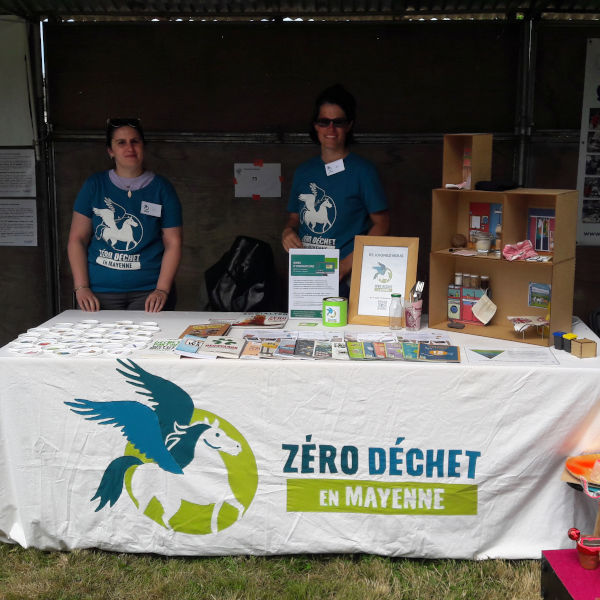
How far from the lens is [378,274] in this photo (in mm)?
3498

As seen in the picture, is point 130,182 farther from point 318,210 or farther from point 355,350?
point 355,350

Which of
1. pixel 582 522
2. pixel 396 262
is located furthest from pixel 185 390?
pixel 582 522

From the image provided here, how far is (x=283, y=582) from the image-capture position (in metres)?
2.83

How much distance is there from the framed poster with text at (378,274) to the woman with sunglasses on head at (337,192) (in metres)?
0.39

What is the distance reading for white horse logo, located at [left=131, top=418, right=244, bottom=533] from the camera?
2916 mm

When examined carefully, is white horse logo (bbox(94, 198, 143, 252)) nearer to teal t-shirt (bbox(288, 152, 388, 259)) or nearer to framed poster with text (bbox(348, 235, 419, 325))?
teal t-shirt (bbox(288, 152, 388, 259))

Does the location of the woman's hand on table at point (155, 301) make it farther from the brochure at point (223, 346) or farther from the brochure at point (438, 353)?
the brochure at point (438, 353)

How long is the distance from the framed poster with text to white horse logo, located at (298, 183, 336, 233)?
0.50 metres

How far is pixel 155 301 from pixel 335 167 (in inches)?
44.7

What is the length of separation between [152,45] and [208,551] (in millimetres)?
3483

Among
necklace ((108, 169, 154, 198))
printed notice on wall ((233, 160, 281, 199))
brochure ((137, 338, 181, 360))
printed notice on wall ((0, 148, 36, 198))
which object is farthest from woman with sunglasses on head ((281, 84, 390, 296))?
printed notice on wall ((0, 148, 36, 198))

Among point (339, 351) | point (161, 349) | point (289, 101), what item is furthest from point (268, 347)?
point (289, 101)

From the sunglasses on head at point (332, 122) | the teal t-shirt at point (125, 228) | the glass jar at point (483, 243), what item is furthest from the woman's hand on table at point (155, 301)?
the glass jar at point (483, 243)

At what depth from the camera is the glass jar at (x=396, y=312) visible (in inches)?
134
